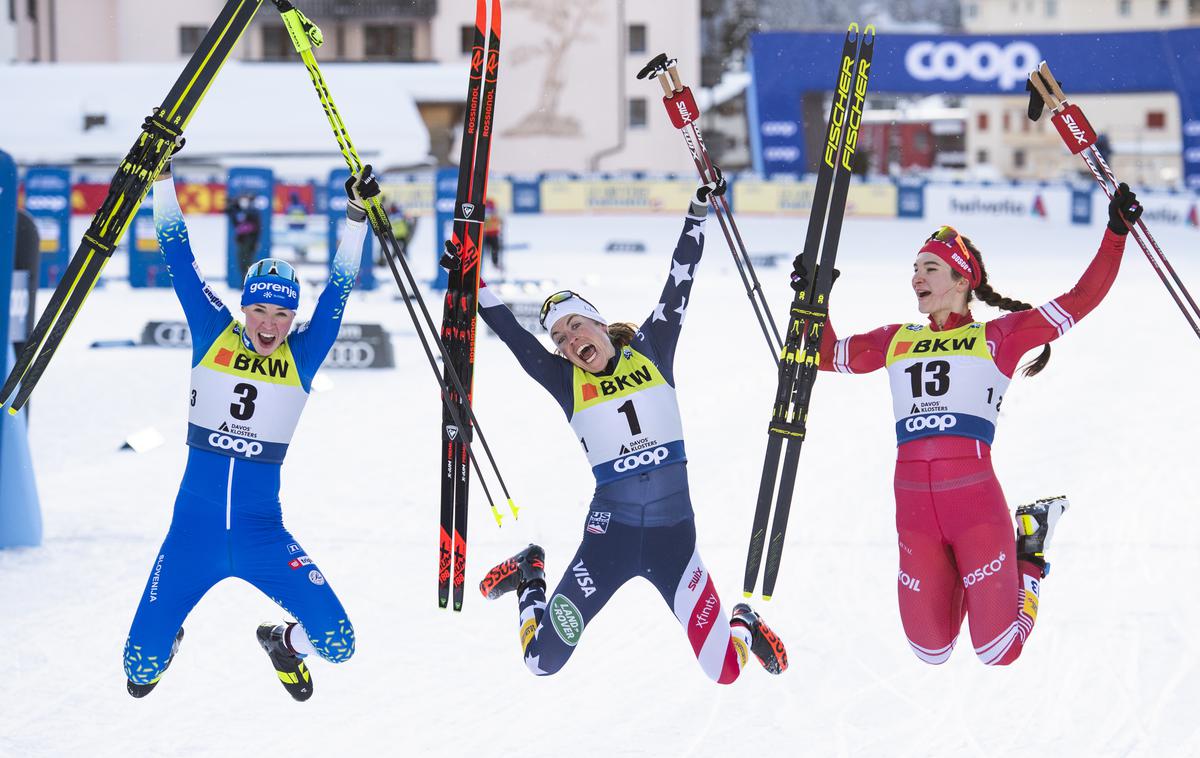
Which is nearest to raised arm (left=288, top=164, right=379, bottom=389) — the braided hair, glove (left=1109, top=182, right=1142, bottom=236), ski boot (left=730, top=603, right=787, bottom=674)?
ski boot (left=730, top=603, right=787, bottom=674)

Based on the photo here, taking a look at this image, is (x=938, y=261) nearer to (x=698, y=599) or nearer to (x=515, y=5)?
(x=698, y=599)

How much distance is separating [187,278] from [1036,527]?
11.1 feet

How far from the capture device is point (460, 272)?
5.26 m

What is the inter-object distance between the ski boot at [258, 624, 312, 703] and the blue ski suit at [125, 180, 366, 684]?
0.15m

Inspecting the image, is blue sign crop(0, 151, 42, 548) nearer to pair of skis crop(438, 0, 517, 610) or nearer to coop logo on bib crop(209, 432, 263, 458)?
coop logo on bib crop(209, 432, 263, 458)

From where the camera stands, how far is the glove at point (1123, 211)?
194 inches

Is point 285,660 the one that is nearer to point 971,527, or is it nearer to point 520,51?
point 971,527

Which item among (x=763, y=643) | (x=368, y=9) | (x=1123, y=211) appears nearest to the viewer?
(x=1123, y=211)

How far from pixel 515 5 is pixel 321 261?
18335 millimetres

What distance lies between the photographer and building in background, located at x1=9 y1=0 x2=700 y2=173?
40812 millimetres

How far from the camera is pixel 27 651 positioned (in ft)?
21.2

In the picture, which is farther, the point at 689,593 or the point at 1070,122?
the point at 1070,122

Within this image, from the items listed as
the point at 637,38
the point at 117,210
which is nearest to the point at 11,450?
the point at 117,210

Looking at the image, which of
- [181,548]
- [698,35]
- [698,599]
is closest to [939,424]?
[698,599]
